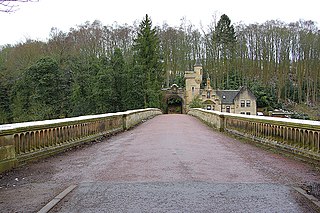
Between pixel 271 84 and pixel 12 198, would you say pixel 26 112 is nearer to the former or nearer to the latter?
pixel 271 84

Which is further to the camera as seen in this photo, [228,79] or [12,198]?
[228,79]

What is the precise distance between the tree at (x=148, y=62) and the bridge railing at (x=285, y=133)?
4605 centimetres

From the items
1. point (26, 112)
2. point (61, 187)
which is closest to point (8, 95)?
point (26, 112)

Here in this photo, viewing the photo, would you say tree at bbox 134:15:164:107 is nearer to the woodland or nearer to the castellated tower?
the woodland

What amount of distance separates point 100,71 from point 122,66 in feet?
16.3

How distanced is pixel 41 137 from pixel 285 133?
6.24m

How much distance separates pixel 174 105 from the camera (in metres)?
74.6

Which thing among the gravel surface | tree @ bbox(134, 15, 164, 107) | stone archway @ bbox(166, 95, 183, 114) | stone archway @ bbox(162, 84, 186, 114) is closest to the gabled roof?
stone archway @ bbox(162, 84, 186, 114)

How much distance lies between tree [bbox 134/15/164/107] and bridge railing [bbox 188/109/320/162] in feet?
151

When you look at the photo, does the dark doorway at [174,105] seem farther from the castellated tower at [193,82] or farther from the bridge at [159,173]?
the bridge at [159,173]

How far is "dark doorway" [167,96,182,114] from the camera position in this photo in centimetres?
7250

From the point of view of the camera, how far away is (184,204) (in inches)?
189

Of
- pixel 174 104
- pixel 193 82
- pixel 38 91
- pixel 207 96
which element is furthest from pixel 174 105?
pixel 38 91

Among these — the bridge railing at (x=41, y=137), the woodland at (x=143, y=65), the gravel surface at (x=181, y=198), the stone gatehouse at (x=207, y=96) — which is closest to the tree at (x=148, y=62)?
the woodland at (x=143, y=65)
